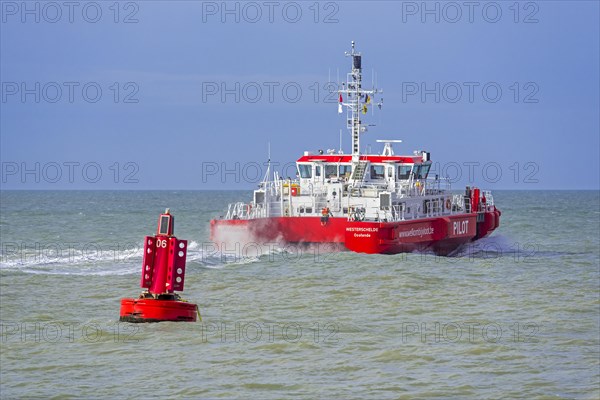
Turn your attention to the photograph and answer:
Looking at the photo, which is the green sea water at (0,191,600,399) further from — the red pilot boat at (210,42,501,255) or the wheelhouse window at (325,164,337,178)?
the wheelhouse window at (325,164,337,178)

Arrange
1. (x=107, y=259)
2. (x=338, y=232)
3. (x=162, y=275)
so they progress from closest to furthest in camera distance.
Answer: (x=162, y=275) → (x=338, y=232) → (x=107, y=259)

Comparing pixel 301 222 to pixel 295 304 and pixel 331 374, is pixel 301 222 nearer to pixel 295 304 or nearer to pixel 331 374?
pixel 295 304

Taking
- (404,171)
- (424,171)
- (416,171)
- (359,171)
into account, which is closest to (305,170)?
(359,171)

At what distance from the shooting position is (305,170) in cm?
4425

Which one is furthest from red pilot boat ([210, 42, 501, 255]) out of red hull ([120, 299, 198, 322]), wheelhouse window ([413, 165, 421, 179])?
red hull ([120, 299, 198, 322])

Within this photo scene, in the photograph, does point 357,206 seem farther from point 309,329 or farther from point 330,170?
point 309,329

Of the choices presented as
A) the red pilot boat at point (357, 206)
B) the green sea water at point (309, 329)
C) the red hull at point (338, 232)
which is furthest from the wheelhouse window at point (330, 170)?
the green sea water at point (309, 329)

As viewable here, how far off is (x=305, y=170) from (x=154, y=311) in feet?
71.6

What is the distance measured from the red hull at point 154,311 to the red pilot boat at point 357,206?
15.9m

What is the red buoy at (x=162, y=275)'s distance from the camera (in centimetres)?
2277

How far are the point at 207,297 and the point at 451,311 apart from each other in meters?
6.68

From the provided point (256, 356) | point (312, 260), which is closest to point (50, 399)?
point (256, 356)

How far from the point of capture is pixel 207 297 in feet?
96.8

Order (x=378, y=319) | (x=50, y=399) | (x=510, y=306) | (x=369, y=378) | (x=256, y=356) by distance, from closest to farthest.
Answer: (x=50, y=399) → (x=369, y=378) → (x=256, y=356) → (x=378, y=319) → (x=510, y=306)
